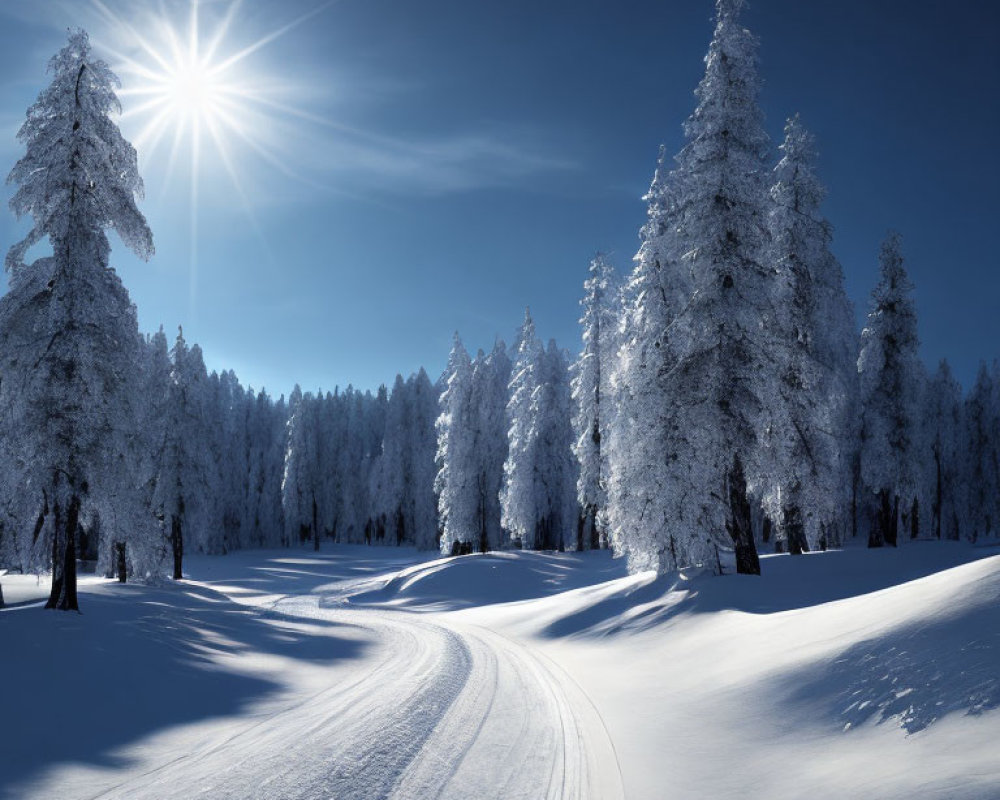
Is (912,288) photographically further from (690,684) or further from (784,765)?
(784,765)

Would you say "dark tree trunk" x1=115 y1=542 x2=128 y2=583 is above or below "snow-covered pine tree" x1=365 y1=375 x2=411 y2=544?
below

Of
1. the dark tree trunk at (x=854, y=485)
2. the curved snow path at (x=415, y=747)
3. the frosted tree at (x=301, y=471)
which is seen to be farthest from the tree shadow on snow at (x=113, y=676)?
the frosted tree at (x=301, y=471)

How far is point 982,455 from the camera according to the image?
54.9 metres

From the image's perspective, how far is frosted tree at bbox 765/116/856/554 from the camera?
20.5 meters

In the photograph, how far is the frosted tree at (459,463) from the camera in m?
46.7

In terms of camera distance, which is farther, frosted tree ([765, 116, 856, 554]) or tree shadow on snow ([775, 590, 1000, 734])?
frosted tree ([765, 116, 856, 554])

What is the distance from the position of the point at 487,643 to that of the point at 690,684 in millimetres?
7809

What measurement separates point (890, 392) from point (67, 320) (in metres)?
33.2

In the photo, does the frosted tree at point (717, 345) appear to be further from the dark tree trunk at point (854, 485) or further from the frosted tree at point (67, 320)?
the dark tree trunk at point (854, 485)

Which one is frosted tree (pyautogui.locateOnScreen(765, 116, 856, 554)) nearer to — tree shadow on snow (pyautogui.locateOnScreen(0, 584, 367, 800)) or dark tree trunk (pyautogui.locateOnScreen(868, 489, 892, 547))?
dark tree trunk (pyautogui.locateOnScreen(868, 489, 892, 547))

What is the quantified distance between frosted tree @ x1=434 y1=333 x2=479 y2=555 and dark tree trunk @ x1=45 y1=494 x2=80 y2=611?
104 ft

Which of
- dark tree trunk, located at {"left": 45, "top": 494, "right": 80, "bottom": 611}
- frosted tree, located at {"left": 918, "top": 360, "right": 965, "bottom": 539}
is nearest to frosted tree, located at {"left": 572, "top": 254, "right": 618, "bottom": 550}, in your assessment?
dark tree trunk, located at {"left": 45, "top": 494, "right": 80, "bottom": 611}

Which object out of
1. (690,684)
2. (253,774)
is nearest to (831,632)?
(690,684)

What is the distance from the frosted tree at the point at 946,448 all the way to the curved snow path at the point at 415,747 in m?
56.5
